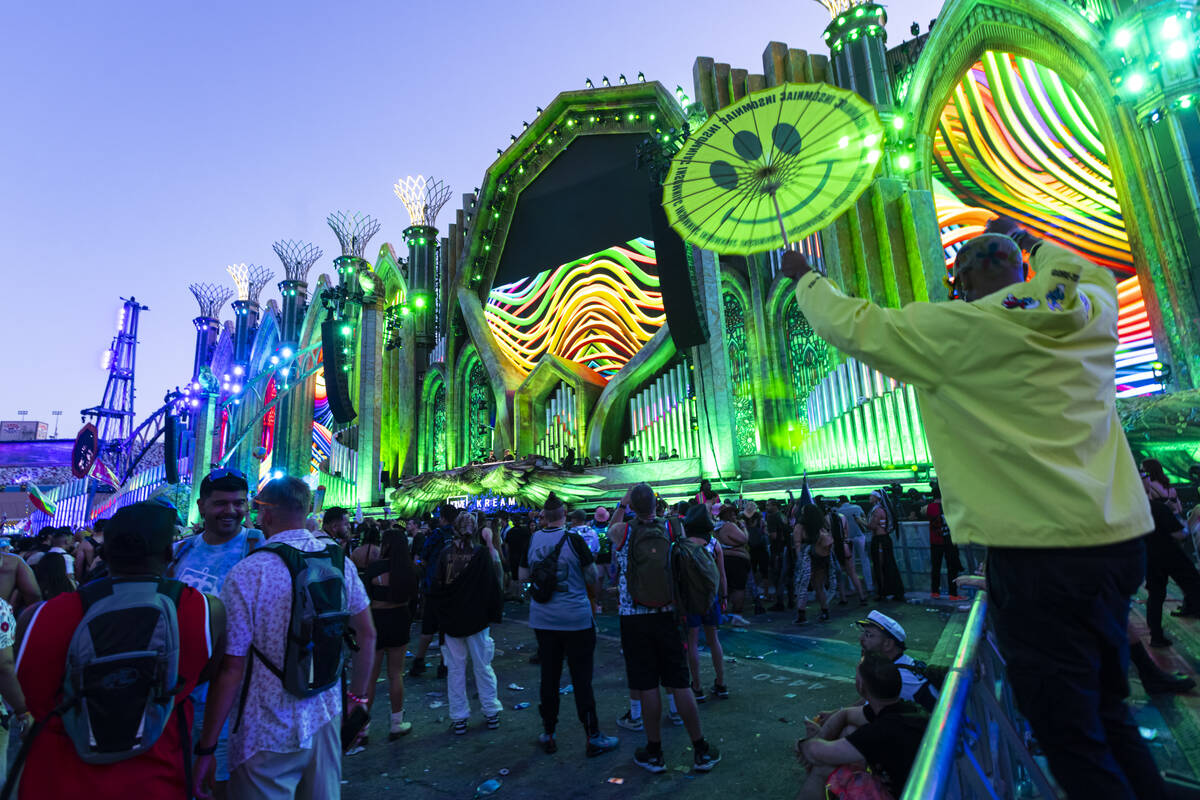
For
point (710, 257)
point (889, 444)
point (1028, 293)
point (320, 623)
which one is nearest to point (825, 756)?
point (1028, 293)

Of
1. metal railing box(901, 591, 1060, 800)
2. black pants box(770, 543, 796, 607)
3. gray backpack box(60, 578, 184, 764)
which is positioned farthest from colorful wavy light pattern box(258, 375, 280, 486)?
metal railing box(901, 591, 1060, 800)

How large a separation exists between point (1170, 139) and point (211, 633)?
49.8 feet

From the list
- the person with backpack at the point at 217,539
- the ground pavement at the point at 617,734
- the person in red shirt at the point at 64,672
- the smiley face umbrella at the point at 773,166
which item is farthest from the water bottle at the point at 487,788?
the smiley face umbrella at the point at 773,166

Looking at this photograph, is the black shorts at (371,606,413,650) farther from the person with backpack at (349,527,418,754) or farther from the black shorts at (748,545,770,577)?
the black shorts at (748,545,770,577)

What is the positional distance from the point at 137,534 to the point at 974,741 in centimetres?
250

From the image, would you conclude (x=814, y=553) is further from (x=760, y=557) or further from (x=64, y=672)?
(x=64, y=672)

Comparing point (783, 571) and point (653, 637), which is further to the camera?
point (783, 571)

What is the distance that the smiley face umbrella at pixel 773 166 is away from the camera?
3223 millimetres

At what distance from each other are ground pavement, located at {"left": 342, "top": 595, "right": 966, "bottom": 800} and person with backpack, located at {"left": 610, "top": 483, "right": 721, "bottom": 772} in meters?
0.16

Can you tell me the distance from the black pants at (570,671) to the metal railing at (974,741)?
241 cm

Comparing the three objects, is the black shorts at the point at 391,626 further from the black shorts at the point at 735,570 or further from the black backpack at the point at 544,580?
the black shorts at the point at 735,570

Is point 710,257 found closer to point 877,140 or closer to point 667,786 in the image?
point 877,140

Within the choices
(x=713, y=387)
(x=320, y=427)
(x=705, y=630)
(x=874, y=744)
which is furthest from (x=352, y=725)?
(x=320, y=427)

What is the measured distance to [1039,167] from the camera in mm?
17109
